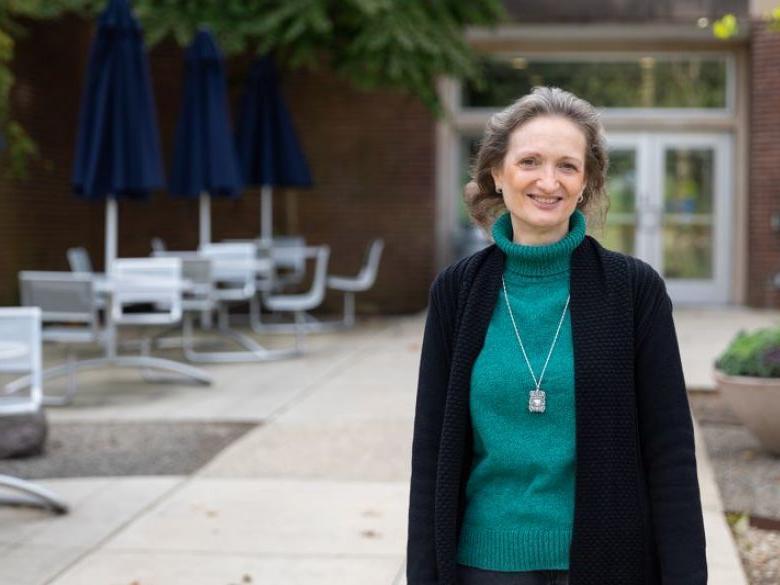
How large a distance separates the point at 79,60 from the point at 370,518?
12.3 m

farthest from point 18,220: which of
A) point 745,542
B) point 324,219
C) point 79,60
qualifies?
Answer: point 745,542

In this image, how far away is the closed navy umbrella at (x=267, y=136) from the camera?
14.2 metres

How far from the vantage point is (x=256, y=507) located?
6094 millimetres

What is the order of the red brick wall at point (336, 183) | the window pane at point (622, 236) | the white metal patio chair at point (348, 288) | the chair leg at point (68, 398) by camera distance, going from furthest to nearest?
the window pane at point (622, 236) → the red brick wall at point (336, 183) → the white metal patio chair at point (348, 288) → the chair leg at point (68, 398)

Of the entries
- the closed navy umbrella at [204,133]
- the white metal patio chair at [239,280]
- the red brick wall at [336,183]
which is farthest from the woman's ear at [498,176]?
the red brick wall at [336,183]

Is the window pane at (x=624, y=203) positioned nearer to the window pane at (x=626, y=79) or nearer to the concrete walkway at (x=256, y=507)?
the window pane at (x=626, y=79)

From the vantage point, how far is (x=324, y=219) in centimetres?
1669

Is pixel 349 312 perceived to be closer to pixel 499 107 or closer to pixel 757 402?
pixel 499 107

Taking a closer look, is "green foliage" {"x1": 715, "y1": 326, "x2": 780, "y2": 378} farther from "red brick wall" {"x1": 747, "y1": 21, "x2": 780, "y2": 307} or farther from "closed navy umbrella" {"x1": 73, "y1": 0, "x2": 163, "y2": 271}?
"red brick wall" {"x1": 747, "y1": 21, "x2": 780, "y2": 307}

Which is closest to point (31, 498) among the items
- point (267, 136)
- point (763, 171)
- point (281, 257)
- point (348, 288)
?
point (281, 257)

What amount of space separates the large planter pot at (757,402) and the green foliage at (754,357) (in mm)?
43

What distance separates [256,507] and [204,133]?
6.68 meters

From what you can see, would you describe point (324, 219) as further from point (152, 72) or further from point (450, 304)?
point (450, 304)

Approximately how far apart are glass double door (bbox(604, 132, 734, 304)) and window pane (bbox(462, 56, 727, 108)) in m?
0.47
